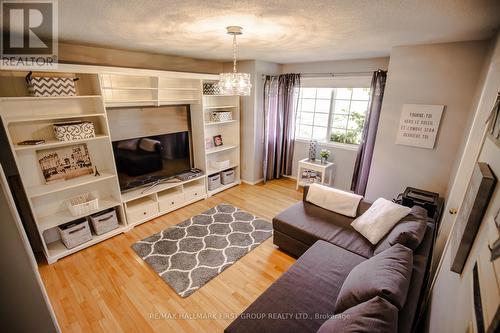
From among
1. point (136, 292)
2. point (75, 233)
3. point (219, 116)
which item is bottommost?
point (136, 292)

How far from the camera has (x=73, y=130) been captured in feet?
8.09

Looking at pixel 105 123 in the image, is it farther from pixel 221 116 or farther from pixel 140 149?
pixel 221 116

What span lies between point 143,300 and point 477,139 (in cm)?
296

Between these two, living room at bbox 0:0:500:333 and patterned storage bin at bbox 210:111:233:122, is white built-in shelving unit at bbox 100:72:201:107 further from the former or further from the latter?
patterned storage bin at bbox 210:111:233:122

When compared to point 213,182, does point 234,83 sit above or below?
above

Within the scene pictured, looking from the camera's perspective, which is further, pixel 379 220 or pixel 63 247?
pixel 63 247

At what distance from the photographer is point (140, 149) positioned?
10.2 feet

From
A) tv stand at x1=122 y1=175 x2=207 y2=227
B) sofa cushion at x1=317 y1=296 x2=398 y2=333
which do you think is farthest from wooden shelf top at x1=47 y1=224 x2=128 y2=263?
sofa cushion at x1=317 y1=296 x2=398 y2=333

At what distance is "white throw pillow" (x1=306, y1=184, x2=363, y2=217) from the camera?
100 inches

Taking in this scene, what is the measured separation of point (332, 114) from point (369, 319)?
11.8 feet

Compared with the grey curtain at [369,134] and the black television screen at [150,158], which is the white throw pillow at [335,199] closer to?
the grey curtain at [369,134]

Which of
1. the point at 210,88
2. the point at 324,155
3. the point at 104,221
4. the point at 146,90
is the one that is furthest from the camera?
the point at 324,155
